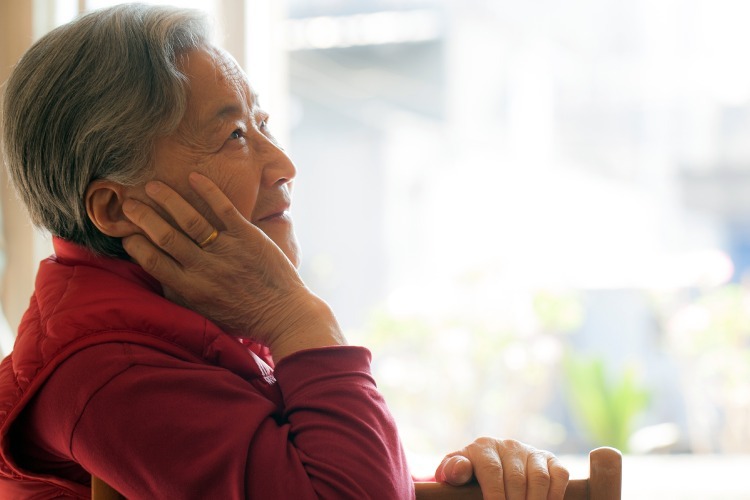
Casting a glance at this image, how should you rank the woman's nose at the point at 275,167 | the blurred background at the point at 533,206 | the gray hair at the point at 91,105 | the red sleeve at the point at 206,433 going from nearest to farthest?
the red sleeve at the point at 206,433, the gray hair at the point at 91,105, the woman's nose at the point at 275,167, the blurred background at the point at 533,206

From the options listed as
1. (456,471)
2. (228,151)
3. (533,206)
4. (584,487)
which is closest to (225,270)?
(228,151)

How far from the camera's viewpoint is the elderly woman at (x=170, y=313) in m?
0.87

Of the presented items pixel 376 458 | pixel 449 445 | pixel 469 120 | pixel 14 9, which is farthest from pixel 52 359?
pixel 469 120

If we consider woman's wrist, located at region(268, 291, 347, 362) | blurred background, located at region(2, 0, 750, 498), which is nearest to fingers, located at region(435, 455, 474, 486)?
woman's wrist, located at region(268, 291, 347, 362)

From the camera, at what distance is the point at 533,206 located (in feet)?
13.2

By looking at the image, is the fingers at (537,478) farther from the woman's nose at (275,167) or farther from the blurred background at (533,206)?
the blurred background at (533,206)

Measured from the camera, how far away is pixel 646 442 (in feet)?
13.1

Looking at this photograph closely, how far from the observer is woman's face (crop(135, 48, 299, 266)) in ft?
3.36

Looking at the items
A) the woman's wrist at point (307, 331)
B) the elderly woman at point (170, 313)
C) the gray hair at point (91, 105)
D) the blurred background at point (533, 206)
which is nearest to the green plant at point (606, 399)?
the blurred background at point (533, 206)

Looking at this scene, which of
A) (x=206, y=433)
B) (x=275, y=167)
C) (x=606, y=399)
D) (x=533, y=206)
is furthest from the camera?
(x=533, y=206)

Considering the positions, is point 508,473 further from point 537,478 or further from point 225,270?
point 225,270

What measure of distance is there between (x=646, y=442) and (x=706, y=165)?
4.60 ft

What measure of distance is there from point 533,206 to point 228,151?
10.3ft

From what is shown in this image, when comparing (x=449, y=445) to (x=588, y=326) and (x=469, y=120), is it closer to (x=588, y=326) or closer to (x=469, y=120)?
(x=588, y=326)
